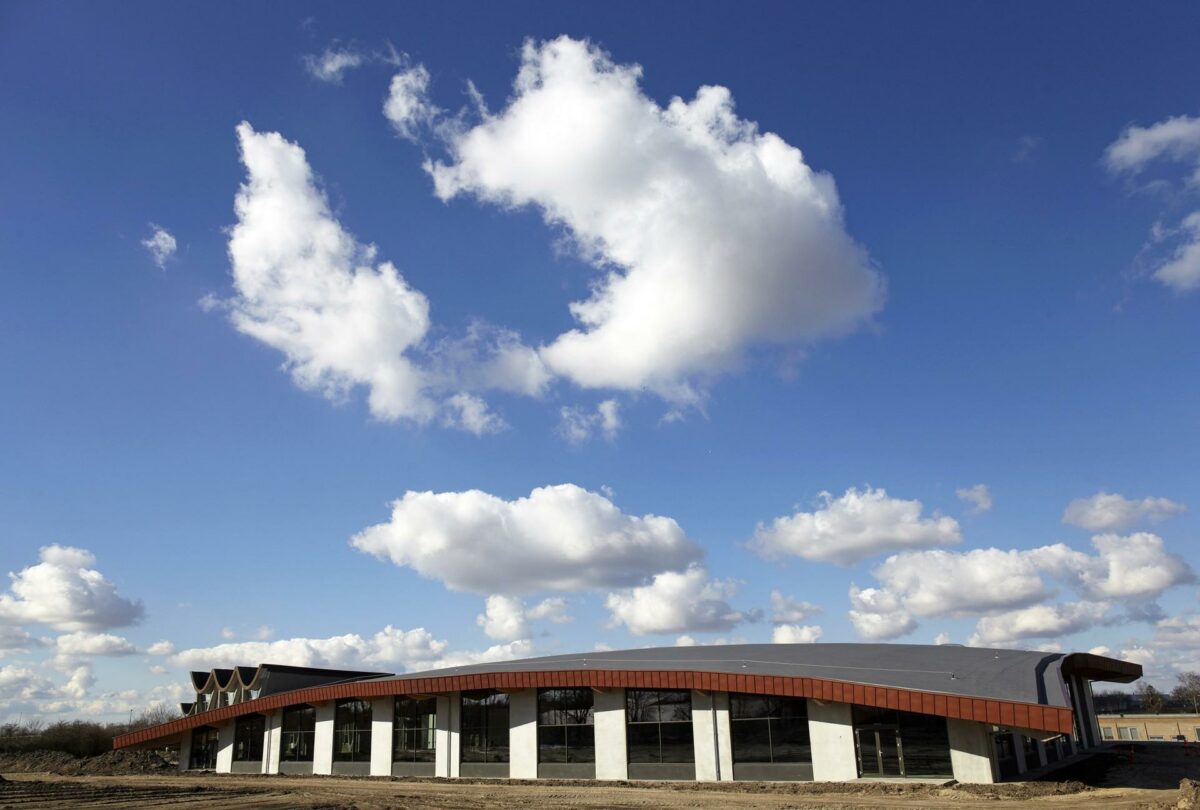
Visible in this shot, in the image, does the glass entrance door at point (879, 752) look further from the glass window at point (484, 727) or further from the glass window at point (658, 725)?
the glass window at point (484, 727)

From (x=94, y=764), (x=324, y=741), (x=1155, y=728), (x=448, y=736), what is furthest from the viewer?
(x=1155, y=728)

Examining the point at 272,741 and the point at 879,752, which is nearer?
the point at 879,752

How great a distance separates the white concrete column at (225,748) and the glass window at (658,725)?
26.7 meters

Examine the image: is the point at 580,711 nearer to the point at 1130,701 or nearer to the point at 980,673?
the point at 980,673

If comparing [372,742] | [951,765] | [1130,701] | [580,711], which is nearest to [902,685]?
[951,765]

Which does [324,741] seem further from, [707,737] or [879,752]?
[879,752]

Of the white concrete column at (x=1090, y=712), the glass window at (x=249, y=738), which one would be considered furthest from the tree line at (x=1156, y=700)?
the glass window at (x=249, y=738)

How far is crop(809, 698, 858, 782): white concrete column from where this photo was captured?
26.8 metres

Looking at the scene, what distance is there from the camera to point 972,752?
2497 centimetres

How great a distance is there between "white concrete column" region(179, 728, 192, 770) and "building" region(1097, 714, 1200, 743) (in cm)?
6419

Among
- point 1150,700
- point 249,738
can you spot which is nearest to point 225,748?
point 249,738

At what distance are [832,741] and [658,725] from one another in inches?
264

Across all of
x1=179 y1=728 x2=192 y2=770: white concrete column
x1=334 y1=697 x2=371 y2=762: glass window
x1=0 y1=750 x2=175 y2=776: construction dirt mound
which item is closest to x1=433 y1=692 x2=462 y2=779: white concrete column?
x1=334 y1=697 x2=371 y2=762: glass window

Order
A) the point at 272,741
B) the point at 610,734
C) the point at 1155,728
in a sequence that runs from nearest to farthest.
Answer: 1. the point at 610,734
2. the point at 272,741
3. the point at 1155,728
